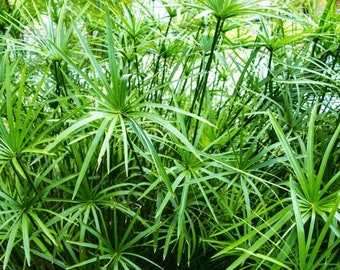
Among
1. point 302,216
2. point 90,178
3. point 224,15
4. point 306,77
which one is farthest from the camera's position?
point 306,77

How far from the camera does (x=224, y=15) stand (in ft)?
Answer: 2.77

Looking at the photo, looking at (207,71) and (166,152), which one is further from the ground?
(207,71)

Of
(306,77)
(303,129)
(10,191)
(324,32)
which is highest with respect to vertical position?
(324,32)

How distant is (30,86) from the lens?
122 cm

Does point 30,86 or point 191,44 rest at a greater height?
point 191,44

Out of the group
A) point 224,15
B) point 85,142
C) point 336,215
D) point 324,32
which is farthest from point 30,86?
point 336,215

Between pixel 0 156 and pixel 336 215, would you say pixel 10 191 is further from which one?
pixel 336 215

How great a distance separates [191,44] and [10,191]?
50 centimetres

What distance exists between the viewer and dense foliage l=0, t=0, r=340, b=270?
819 mm

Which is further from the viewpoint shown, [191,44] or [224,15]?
[191,44]

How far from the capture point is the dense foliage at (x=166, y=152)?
0.82m

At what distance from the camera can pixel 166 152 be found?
1133 millimetres

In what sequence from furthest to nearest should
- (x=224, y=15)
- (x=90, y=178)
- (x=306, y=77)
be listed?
(x=306, y=77)
(x=90, y=178)
(x=224, y=15)

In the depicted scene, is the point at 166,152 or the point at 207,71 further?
the point at 166,152
